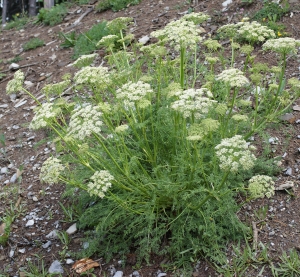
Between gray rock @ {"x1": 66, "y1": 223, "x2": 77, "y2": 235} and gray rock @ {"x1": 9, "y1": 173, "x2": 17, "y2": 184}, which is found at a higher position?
gray rock @ {"x1": 66, "y1": 223, "x2": 77, "y2": 235}

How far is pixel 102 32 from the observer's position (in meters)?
7.68

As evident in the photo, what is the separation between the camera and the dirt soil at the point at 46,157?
12.0 feet

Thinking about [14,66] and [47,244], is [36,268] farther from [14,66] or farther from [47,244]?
[14,66]

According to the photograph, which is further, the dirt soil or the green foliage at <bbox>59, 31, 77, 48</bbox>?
the green foliage at <bbox>59, 31, 77, 48</bbox>

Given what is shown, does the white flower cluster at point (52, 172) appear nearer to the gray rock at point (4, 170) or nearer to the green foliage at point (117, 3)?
the gray rock at point (4, 170)

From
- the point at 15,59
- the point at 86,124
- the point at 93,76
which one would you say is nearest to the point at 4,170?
the point at 93,76

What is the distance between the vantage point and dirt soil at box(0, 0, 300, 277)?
3645 millimetres

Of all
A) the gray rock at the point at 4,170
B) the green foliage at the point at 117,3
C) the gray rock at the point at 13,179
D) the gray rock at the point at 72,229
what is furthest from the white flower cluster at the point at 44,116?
the green foliage at the point at 117,3

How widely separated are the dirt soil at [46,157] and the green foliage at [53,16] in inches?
59.6

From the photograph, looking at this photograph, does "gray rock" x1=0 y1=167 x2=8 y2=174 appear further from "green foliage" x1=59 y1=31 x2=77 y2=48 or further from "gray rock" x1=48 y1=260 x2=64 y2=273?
"green foliage" x1=59 y1=31 x2=77 y2=48

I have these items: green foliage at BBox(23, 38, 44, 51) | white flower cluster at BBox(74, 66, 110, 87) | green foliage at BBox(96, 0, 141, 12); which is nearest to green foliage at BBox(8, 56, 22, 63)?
green foliage at BBox(23, 38, 44, 51)

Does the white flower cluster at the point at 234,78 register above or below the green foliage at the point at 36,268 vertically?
above

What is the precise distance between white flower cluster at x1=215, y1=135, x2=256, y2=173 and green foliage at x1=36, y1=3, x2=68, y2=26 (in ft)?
28.1

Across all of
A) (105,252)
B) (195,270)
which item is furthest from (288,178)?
(105,252)
